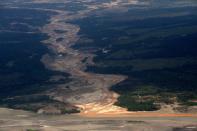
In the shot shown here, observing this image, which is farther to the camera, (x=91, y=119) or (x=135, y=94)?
(x=135, y=94)

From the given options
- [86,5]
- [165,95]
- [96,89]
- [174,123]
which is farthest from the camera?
[86,5]

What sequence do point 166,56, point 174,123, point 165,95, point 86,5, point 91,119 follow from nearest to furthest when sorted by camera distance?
point 174,123 < point 91,119 < point 165,95 < point 166,56 < point 86,5

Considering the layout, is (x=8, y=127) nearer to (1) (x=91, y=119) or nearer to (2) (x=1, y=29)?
(1) (x=91, y=119)

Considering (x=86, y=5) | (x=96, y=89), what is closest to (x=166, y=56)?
(x=96, y=89)

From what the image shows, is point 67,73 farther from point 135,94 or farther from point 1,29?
point 1,29

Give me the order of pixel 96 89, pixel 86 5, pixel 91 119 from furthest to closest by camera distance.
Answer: pixel 86 5
pixel 96 89
pixel 91 119

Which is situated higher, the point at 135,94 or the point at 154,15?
the point at 154,15

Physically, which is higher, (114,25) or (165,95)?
(114,25)

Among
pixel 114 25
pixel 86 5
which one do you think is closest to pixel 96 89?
pixel 114 25

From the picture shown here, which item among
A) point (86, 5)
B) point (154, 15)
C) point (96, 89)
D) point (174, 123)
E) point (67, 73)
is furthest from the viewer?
point (86, 5)
